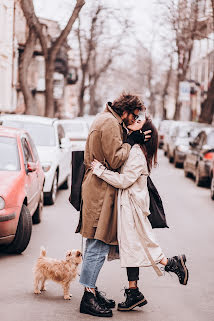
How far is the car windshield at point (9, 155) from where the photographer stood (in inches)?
356

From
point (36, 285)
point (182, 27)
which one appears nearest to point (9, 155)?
point (36, 285)

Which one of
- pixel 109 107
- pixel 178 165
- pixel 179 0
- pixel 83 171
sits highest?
pixel 179 0

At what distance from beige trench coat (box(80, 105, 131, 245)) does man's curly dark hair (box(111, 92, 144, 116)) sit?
0.06m

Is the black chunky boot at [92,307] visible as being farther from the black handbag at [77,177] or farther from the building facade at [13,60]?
the building facade at [13,60]

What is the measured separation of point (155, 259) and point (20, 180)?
328 cm

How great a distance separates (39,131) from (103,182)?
891cm

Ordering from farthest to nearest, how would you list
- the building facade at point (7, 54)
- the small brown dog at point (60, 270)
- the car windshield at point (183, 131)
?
the building facade at point (7, 54)
the car windshield at point (183, 131)
the small brown dog at point (60, 270)

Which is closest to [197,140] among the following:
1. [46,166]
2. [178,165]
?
[178,165]

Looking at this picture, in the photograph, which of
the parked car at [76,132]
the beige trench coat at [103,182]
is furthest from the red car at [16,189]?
the parked car at [76,132]

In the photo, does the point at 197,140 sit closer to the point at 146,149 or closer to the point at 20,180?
the point at 20,180

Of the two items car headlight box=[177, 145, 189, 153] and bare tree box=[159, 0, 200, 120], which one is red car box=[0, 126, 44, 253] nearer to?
car headlight box=[177, 145, 189, 153]

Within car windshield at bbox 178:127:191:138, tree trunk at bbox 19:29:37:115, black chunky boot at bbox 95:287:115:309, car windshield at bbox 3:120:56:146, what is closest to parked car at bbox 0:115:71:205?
car windshield at bbox 3:120:56:146

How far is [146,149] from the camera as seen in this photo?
5879mm

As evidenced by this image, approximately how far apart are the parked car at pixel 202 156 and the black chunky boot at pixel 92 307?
1240cm
